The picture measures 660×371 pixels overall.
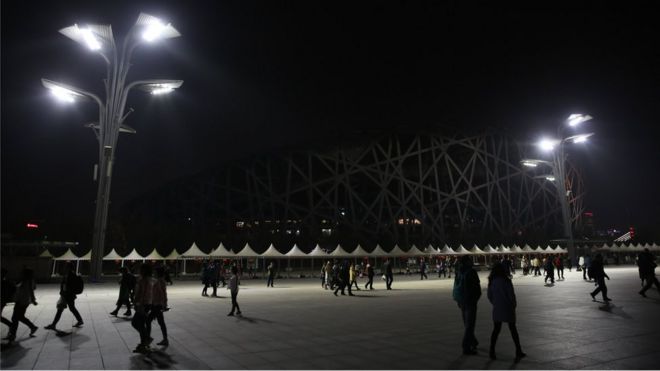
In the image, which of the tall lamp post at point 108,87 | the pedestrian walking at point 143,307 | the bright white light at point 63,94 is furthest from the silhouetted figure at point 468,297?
the bright white light at point 63,94

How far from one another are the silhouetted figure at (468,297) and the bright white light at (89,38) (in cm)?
1528

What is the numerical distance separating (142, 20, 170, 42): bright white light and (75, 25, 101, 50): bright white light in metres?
1.89

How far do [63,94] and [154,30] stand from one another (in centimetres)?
475

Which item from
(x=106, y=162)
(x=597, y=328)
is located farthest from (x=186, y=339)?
(x=106, y=162)

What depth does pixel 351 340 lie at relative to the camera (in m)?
7.77

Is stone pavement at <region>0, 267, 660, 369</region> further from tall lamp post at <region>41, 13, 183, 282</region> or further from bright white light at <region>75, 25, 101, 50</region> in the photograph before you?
bright white light at <region>75, 25, 101, 50</region>

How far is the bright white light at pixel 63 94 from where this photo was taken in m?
16.4

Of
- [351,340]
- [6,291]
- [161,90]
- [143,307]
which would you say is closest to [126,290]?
[6,291]

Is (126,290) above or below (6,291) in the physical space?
below

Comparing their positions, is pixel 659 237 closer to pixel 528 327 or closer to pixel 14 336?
pixel 528 327

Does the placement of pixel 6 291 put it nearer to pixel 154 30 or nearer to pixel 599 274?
pixel 154 30

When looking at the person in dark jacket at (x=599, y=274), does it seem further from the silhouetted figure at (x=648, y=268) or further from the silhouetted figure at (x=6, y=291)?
the silhouetted figure at (x=6, y=291)

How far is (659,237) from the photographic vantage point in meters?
79.1

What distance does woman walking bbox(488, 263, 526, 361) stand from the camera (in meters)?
6.09
